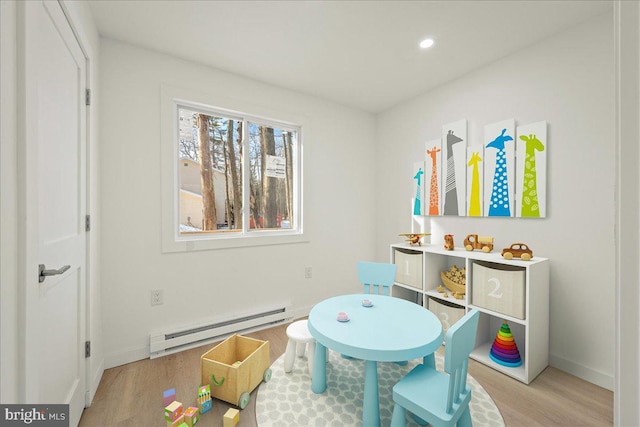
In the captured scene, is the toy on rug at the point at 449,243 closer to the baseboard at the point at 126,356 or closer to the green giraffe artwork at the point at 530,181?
the green giraffe artwork at the point at 530,181

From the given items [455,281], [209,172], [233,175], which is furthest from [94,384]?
[455,281]

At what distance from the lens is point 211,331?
237 centimetres

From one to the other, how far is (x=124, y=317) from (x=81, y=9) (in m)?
2.04

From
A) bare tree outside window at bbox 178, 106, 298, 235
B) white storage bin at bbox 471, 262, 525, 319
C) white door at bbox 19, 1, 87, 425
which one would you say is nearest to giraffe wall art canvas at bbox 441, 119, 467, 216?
white storage bin at bbox 471, 262, 525, 319

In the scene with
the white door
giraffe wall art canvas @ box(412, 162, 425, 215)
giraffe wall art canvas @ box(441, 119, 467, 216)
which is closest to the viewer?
the white door

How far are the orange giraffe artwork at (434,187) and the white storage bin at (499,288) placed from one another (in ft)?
2.52

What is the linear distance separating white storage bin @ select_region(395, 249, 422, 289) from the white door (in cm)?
246

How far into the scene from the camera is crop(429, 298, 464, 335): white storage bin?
228 centimetres

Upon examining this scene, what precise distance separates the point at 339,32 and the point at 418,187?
1.73m

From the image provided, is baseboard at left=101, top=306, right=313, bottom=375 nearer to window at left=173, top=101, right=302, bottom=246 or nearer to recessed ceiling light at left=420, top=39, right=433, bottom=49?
window at left=173, top=101, right=302, bottom=246

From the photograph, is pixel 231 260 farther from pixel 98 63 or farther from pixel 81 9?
pixel 81 9

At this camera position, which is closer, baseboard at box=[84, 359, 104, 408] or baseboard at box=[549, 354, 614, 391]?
baseboard at box=[84, 359, 104, 408]

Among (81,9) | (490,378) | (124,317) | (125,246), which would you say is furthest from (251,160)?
(490,378)

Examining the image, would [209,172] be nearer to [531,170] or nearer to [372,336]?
[372,336]
